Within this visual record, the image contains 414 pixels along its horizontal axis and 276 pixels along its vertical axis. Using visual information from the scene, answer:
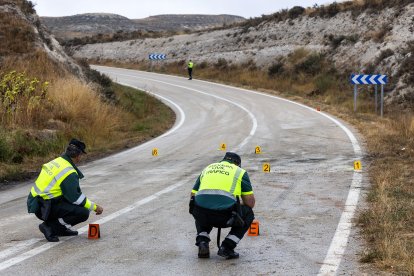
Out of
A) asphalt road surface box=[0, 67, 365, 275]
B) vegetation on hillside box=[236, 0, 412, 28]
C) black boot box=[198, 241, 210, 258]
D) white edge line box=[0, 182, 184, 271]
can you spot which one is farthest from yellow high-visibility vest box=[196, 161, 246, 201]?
vegetation on hillside box=[236, 0, 412, 28]

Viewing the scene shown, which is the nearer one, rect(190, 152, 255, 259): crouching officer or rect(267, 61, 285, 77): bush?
rect(190, 152, 255, 259): crouching officer

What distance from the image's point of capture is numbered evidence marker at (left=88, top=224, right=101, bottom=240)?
750 cm

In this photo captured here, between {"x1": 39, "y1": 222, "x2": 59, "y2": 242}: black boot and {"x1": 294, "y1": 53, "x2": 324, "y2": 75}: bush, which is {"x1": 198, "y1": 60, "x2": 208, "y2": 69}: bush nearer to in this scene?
{"x1": 294, "y1": 53, "x2": 324, "y2": 75}: bush

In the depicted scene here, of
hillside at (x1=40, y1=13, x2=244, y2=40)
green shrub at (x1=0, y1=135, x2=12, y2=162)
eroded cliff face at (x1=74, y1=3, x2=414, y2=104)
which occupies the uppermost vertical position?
hillside at (x1=40, y1=13, x2=244, y2=40)

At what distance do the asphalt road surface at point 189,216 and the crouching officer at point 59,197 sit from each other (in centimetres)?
24

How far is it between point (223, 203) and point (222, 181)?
0.78ft

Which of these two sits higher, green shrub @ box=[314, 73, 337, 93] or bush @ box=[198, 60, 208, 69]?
bush @ box=[198, 60, 208, 69]

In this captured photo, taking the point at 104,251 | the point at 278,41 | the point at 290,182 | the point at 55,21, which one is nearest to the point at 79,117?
the point at 290,182

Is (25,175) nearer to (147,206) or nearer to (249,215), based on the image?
(147,206)

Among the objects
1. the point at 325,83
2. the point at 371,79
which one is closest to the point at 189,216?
the point at 371,79

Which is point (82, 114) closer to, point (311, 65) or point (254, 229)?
point (254, 229)

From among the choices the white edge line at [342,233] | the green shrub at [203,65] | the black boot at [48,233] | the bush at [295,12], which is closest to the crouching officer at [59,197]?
the black boot at [48,233]

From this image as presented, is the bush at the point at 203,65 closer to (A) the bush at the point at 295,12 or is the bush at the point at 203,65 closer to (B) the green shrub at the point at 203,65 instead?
(B) the green shrub at the point at 203,65

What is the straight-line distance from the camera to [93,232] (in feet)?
24.7
